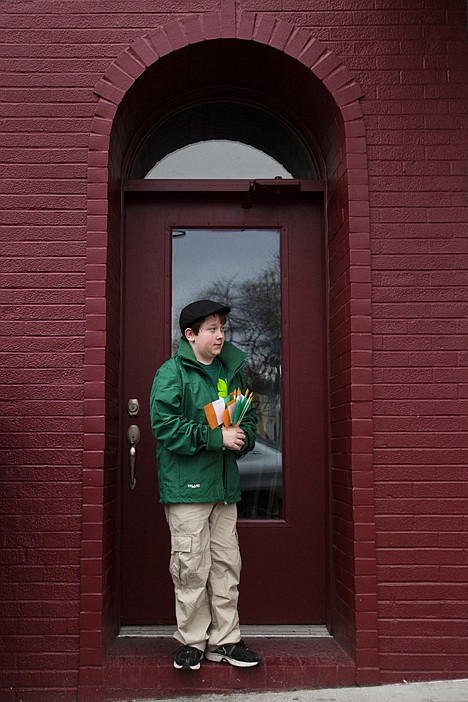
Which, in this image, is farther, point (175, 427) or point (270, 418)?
point (270, 418)

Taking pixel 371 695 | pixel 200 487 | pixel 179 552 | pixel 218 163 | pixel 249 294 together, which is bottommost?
pixel 371 695

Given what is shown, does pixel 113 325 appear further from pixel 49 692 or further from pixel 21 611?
pixel 49 692

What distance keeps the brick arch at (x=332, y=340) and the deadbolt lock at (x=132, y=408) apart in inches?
6.7

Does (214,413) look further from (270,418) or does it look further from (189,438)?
(270,418)

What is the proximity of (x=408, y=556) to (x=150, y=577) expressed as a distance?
1573 millimetres

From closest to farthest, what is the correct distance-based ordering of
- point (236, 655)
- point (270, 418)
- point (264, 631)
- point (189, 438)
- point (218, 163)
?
1. point (189, 438)
2. point (236, 655)
3. point (264, 631)
4. point (270, 418)
5. point (218, 163)

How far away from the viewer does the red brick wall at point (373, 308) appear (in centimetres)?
374

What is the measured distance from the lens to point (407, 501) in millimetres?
3814

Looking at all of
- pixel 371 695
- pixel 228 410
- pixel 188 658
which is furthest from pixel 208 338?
pixel 371 695

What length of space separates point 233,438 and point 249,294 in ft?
4.18

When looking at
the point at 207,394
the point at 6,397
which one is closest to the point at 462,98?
the point at 207,394

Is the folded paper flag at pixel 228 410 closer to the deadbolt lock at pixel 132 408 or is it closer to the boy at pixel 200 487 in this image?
the boy at pixel 200 487

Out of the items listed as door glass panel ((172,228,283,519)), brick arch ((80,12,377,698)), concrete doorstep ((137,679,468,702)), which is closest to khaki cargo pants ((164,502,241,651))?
concrete doorstep ((137,679,468,702))

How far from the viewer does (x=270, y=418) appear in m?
4.49
